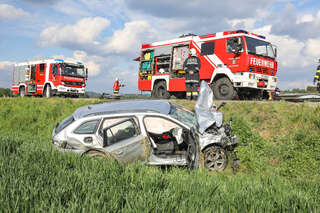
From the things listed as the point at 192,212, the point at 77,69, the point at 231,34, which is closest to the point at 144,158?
the point at 192,212

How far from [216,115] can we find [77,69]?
16856 mm

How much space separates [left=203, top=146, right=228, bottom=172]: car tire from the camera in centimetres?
571

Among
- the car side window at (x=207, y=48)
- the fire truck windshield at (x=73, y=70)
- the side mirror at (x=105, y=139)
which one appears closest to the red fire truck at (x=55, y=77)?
the fire truck windshield at (x=73, y=70)

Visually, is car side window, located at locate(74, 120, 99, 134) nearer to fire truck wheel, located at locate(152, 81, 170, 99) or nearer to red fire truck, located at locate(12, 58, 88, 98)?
fire truck wheel, located at locate(152, 81, 170, 99)

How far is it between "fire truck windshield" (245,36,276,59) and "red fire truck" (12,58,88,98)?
13233 millimetres

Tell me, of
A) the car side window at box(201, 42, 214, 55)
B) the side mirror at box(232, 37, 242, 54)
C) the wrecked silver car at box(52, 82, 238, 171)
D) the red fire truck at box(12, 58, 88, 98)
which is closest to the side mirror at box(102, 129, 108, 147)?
the wrecked silver car at box(52, 82, 238, 171)

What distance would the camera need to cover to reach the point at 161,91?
14.9 meters

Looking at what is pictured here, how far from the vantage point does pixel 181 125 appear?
540cm

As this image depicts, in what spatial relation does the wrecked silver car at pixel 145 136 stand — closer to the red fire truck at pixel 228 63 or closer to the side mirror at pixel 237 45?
the red fire truck at pixel 228 63

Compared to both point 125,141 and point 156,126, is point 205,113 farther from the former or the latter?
point 125,141

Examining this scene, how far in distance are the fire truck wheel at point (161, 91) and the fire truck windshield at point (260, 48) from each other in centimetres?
472

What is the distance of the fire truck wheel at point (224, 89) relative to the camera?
11.6 m

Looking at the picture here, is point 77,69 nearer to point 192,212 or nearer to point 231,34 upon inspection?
point 231,34

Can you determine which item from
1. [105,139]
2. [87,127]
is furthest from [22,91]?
[105,139]
